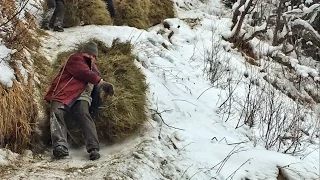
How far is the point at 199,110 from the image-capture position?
6.41 meters

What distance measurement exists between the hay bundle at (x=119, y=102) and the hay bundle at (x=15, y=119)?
54cm

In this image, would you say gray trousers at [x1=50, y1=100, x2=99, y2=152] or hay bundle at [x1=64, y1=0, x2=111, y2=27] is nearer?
gray trousers at [x1=50, y1=100, x2=99, y2=152]

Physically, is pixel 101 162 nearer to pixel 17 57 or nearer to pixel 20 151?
pixel 20 151

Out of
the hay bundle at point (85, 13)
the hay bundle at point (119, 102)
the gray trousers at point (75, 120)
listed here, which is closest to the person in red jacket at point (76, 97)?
the gray trousers at point (75, 120)

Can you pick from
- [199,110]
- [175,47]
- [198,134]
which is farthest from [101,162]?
[175,47]

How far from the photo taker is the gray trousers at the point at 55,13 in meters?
7.57

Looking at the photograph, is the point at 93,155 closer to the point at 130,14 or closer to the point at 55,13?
the point at 55,13

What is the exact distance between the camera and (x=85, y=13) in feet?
26.3

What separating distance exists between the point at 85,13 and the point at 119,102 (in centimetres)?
330

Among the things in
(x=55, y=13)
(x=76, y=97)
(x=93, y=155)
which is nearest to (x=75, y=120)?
(x=76, y=97)

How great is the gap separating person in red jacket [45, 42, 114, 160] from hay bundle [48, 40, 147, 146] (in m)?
0.23

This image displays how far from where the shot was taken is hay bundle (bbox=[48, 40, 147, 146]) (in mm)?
5109

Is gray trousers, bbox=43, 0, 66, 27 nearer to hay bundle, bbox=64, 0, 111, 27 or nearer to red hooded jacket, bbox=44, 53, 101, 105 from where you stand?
hay bundle, bbox=64, 0, 111, 27

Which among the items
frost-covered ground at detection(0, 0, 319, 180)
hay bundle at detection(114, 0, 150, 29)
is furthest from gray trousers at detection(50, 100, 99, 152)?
hay bundle at detection(114, 0, 150, 29)
